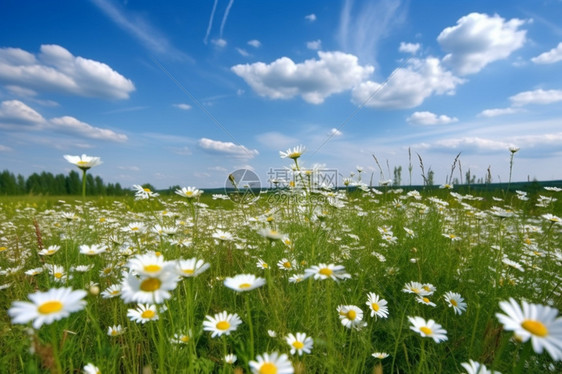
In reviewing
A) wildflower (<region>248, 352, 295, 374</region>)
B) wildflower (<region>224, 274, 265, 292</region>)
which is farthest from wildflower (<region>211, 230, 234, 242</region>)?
wildflower (<region>248, 352, 295, 374</region>)

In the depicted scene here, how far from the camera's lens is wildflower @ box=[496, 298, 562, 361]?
786 mm

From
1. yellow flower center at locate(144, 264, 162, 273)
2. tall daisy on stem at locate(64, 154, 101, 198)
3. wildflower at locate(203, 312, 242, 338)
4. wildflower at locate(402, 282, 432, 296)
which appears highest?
tall daisy on stem at locate(64, 154, 101, 198)

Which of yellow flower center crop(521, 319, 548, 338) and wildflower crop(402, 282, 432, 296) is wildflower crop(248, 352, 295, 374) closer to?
yellow flower center crop(521, 319, 548, 338)

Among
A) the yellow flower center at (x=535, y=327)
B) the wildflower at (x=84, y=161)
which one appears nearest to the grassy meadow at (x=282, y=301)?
the yellow flower center at (x=535, y=327)

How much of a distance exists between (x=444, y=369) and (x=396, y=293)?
30.8 inches

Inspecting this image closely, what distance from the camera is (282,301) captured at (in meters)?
A: 1.88

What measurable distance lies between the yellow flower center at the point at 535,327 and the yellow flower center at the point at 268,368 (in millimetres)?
740

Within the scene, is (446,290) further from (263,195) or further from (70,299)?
(70,299)

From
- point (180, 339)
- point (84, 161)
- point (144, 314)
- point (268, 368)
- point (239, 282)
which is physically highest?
point (84, 161)

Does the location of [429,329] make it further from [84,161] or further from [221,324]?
[84,161]

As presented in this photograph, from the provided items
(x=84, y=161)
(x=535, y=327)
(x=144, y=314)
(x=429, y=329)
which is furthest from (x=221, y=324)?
(x=84, y=161)

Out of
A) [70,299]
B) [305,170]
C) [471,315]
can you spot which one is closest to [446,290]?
[471,315]

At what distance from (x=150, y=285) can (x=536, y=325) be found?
1165 mm

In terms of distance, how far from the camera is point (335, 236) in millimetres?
3328
